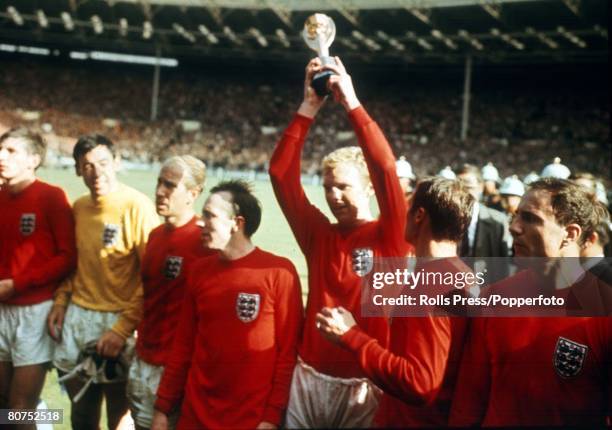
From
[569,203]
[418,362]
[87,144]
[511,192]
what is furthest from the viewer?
[511,192]

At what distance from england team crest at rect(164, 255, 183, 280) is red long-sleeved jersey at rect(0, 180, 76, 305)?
0.50 meters

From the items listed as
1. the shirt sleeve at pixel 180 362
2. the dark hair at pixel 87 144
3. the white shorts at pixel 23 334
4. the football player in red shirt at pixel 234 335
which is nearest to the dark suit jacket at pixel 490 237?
the football player in red shirt at pixel 234 335

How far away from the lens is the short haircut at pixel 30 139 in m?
2.36

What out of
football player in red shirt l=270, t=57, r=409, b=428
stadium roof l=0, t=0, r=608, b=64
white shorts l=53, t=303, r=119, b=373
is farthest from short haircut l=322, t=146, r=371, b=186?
stadium roof l=0, t=0, r=608, b=64

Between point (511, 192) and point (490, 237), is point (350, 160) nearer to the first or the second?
point (490, 237)

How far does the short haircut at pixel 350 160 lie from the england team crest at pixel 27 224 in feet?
4.30

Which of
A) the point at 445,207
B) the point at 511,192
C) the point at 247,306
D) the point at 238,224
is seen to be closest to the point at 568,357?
the point at 445,207

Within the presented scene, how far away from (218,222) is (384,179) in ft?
1.77

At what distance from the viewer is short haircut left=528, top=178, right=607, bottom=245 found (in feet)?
5.12

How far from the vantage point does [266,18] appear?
16469 millimetres

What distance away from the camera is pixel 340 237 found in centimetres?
181

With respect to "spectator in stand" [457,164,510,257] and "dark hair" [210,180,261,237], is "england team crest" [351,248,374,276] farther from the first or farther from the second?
"spectator in stand" [457,164,510,257]

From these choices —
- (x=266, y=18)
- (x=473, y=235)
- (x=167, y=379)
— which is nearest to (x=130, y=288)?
(x=167, y=379)

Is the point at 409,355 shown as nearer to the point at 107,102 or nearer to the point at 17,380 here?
the point at 17,380
